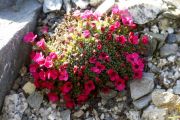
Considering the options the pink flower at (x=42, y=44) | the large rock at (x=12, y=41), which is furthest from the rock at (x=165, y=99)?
the large rock at (x=12, y=41)

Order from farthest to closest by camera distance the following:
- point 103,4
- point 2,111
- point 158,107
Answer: point 103,4 → point 2,111 → point 158,107

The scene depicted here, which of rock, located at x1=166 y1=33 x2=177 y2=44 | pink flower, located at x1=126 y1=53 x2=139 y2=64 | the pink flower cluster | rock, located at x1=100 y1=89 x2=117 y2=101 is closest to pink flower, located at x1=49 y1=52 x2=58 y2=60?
the pink flower cluster

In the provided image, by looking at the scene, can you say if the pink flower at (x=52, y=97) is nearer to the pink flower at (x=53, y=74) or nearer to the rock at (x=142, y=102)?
the pink flower at (x=53, y=74)

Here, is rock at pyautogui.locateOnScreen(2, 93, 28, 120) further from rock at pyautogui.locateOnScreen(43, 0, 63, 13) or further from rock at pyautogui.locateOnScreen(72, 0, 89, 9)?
rock at pyautogui.locateOnScreen(72, 0, 89, 9)

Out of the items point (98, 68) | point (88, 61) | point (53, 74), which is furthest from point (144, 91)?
point (53, 74)

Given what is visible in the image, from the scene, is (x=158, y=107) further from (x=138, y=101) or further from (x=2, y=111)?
(x=2, y=111)

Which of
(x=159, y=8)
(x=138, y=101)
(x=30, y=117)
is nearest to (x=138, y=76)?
(x=138, y=101)
